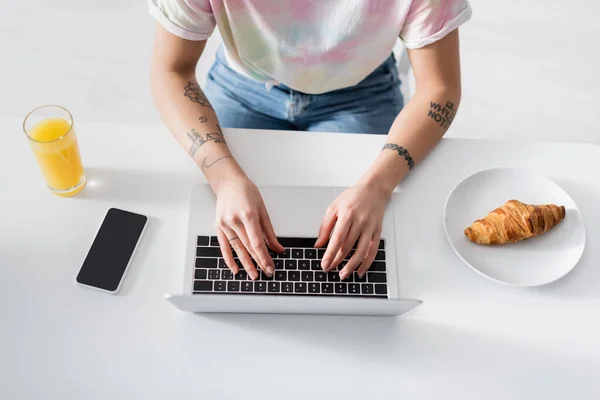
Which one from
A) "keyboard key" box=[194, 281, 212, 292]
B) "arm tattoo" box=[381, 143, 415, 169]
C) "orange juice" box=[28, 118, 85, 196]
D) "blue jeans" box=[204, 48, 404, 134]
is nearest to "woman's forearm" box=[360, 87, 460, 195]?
"arm tattoo" box=[381, 143, 415, 169]

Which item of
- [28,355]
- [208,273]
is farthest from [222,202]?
[28,355]

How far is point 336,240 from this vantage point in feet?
2.75

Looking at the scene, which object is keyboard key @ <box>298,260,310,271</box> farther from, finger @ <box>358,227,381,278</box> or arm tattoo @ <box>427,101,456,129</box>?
arm tattoo @ <box>427,101,456,129</box>

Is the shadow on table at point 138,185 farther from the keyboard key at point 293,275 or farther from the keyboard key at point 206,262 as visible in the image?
the keyboard key at point 293,275

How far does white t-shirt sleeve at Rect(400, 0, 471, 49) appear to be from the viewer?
3.00 feet

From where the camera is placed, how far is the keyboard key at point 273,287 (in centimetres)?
81

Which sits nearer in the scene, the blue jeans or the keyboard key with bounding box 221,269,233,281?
the keyboard key with bounding box 221,269,233,281

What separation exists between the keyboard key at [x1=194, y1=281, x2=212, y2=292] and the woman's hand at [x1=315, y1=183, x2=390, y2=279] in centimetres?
17

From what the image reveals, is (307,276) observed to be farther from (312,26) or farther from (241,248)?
(312,26)

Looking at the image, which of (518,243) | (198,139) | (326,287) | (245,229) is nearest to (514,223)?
(518,243)

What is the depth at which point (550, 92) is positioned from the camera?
193 cm

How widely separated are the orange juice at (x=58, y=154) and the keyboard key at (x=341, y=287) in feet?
1.52

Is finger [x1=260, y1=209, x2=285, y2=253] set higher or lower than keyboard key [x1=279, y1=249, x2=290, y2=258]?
higher

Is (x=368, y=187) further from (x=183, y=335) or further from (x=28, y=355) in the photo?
(x=28, y=355)
